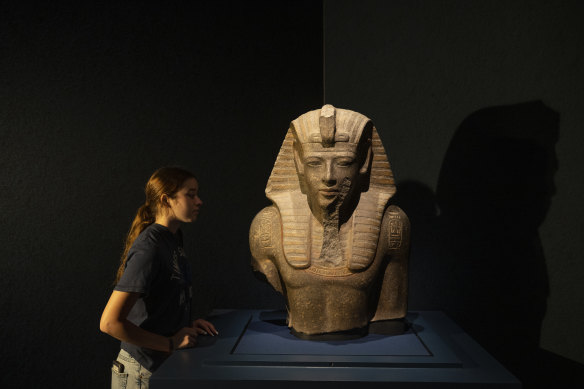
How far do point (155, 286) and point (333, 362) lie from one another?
0.86 m

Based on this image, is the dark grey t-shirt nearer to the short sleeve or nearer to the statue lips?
the short sleeve

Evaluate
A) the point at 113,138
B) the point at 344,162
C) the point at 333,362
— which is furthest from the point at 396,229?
the point at 113,138

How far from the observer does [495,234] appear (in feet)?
11.0

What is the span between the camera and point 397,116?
3457 mm

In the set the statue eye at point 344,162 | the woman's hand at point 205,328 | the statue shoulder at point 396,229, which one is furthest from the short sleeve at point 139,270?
the statue shoulder at point 396,229

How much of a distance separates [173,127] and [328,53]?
1.16 metres

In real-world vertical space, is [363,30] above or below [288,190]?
above

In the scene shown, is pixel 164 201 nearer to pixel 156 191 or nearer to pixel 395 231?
pixel 156 191

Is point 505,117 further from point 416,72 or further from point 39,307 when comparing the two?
point 39,307

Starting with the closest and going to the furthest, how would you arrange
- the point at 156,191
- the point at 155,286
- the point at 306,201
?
the point at 155,286
the point at 156,191
the point at 306,201

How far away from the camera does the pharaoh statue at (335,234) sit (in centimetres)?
251

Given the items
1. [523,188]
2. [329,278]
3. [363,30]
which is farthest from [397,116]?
[329,278]

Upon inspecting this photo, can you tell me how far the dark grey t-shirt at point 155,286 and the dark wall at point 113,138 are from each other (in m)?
1.04

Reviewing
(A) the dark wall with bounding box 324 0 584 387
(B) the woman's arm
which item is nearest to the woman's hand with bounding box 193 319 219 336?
(B) the woman's arm
